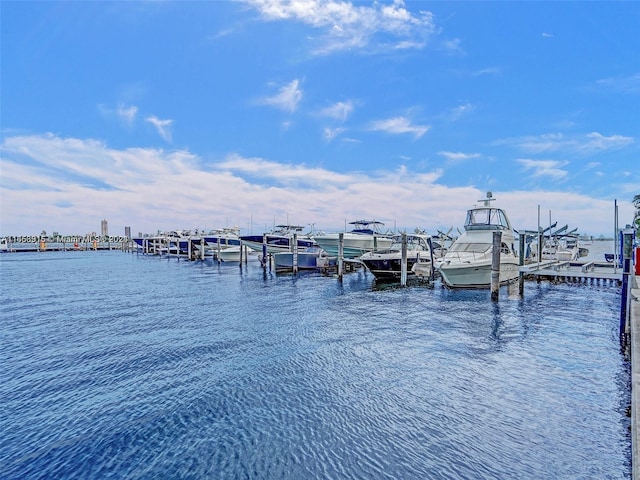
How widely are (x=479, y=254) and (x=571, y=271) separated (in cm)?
494

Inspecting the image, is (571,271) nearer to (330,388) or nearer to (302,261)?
(330,388)

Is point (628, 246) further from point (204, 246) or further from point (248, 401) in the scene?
point (204, 246)

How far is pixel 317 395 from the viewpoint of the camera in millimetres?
8609

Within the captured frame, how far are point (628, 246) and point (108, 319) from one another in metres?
22.6

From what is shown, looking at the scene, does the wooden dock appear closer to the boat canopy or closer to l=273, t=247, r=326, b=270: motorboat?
the boat canopy

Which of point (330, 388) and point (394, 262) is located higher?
point (394, 262)

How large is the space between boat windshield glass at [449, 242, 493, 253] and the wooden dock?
8.70 ft

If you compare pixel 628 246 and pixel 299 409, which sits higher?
pixel 628 246

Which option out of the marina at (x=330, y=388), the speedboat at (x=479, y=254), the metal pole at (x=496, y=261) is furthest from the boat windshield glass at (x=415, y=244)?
the metal pole at (x=496, y=261)

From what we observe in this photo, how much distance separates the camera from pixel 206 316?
1755 cm

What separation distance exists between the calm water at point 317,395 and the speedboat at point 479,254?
4409mm

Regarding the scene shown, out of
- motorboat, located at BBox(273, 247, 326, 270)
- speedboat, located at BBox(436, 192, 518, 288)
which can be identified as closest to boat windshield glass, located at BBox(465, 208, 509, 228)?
speedboat, located at BBox(436, 192, 518, 288)

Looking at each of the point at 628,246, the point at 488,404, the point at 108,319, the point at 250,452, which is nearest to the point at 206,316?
the point at 108,319

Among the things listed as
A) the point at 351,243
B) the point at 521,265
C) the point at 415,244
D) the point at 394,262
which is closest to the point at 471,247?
the point at 521,265
